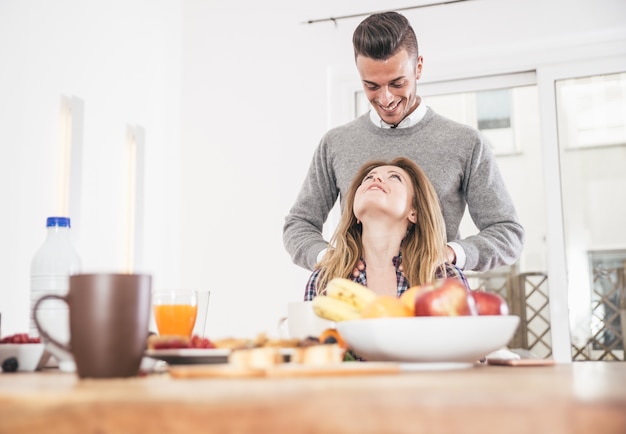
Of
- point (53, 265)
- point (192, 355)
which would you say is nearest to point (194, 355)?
point (192, 355)

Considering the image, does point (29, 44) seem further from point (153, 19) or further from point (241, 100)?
point (241, 100)

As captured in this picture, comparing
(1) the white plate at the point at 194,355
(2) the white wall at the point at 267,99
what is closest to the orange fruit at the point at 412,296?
(1) the white plate at the point at 194,355

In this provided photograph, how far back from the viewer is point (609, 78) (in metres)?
2.97

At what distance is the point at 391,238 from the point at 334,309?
30.5 inches

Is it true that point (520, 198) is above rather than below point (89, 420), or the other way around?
above

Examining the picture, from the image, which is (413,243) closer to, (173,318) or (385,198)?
(385,198)

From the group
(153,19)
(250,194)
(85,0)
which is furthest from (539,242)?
(85,0)

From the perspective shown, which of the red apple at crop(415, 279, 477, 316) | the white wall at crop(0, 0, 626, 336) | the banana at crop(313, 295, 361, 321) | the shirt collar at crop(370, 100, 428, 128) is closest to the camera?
the red apple at crop(415, 279, 477, 316)

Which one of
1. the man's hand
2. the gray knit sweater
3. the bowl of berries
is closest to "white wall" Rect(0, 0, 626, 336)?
the gray knit sweater

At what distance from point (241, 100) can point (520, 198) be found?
2.16m

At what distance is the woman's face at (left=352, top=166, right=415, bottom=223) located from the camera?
1569 mm

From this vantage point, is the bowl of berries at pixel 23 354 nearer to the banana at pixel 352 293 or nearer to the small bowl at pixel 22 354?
the small bowl at pixel 22 354

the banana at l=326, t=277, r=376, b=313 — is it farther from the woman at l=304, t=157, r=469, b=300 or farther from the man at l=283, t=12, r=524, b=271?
the man at l=283, t=12, r=524, b=271

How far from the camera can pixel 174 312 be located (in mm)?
980
